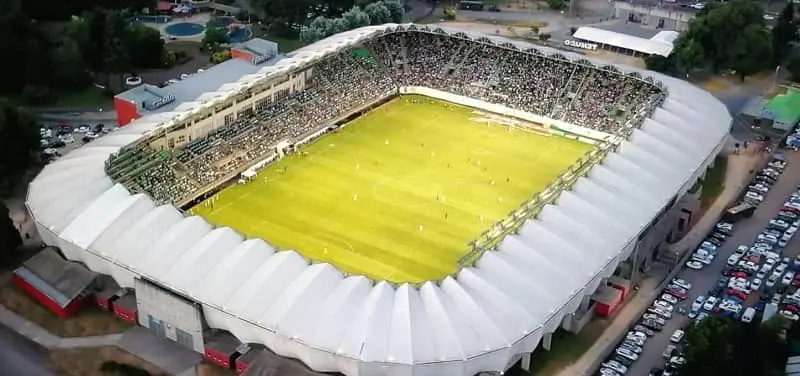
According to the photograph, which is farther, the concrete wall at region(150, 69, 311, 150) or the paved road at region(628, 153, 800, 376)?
the concrete wall at region(150, 69, 311, 150)

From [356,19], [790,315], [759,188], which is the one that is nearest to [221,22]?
[356,19]

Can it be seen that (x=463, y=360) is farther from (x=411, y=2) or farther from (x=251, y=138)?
(x=411, y=2)

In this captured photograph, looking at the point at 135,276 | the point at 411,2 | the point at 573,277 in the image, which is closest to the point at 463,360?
the point at 573,277

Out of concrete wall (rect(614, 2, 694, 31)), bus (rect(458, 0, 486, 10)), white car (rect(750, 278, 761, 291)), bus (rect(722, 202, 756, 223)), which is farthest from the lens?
bus (rect(458, 0, 486, 10))

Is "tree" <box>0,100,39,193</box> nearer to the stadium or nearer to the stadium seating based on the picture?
the stadium

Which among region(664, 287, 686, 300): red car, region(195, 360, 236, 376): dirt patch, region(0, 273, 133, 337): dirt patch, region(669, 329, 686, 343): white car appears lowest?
region(195, 360, 236, 376): dirt patch

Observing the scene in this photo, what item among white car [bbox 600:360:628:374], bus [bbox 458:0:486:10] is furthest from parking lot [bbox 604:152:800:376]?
bus [bbox 458:0:486:10]

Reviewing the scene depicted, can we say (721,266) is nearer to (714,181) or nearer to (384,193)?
(714,181)
